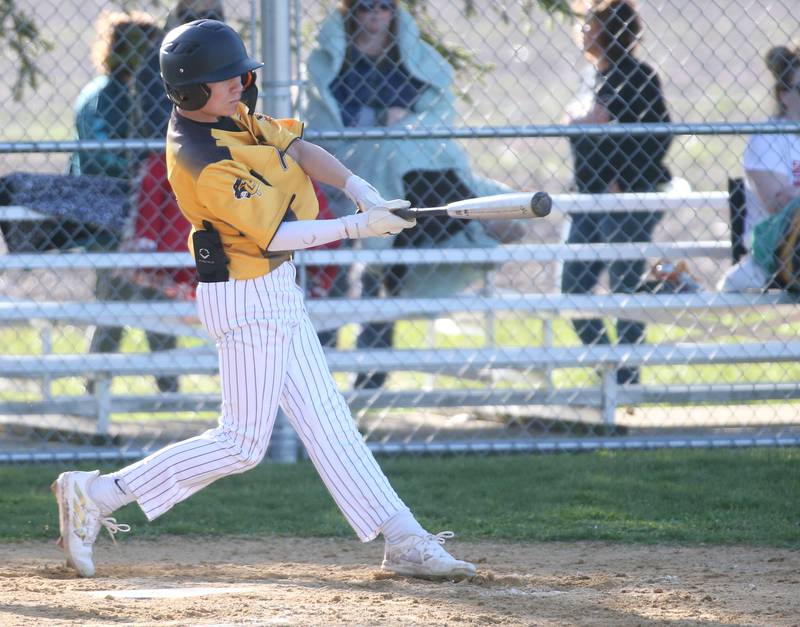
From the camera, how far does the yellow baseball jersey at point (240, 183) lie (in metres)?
3.34

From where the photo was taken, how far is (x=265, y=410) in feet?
11.7

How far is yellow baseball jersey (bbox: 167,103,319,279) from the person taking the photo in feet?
11.0

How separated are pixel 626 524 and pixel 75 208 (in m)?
2.78

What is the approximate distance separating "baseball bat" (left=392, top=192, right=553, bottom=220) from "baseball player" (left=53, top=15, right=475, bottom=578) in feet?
0.24

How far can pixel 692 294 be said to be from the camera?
5.70 metres

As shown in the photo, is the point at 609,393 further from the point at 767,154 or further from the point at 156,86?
the point at 156,86

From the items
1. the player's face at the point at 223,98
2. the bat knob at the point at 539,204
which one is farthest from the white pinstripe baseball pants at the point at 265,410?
the bat knob at the point at 539,204

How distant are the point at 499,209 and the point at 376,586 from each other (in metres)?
1.14

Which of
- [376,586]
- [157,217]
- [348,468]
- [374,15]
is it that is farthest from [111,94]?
[376,586]

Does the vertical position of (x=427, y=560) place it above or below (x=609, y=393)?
below

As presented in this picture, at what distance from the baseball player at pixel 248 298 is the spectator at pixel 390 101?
80.9 inches

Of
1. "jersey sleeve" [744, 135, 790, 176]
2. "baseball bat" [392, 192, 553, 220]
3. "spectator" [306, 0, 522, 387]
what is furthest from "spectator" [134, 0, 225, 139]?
"baseball bat" [392, 192, 553, 220]

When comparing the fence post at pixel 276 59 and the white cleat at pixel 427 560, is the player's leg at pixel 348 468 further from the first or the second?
the fence post at pixel 276 59

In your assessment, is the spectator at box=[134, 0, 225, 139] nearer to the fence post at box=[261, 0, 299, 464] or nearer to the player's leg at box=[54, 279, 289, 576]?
the fence post at box=[261, 0, 299, 464]
